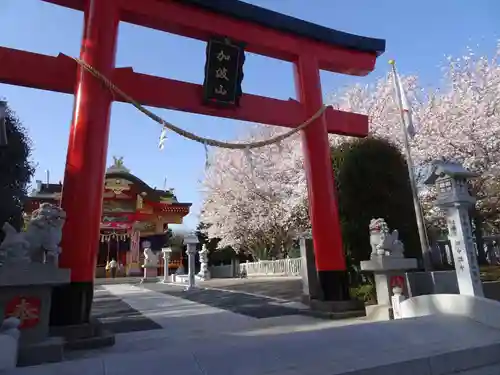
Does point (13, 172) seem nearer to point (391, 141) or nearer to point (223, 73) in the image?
point (223, 73)

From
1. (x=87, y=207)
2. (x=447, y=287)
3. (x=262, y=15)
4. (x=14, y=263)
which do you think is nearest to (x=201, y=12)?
(x=262, y=15)

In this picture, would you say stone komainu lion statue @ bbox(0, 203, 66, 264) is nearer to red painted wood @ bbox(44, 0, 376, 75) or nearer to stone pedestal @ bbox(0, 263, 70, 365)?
stone pedestal @ bbox(0, 263, 70, 365)

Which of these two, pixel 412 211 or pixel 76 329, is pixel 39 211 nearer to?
pixel 76 329

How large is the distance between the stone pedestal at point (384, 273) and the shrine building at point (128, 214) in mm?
23667

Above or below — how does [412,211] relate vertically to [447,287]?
above

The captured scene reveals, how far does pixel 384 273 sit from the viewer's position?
646 centimetres

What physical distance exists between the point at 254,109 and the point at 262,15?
1.94m

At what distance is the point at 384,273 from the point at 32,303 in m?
5.54

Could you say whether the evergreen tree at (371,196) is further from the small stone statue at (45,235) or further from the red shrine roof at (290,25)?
the small stone statue at (45,235)

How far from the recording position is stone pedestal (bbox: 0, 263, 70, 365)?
156 inches

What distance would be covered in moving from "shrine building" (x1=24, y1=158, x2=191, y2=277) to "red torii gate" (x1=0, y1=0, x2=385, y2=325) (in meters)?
22.5

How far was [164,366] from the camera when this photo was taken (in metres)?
3.00

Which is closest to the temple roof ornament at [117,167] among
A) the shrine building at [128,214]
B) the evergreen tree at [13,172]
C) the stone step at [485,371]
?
the shrine building at [128,214]

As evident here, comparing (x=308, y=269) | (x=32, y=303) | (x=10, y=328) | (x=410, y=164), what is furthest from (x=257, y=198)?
(x=10, y=328)
